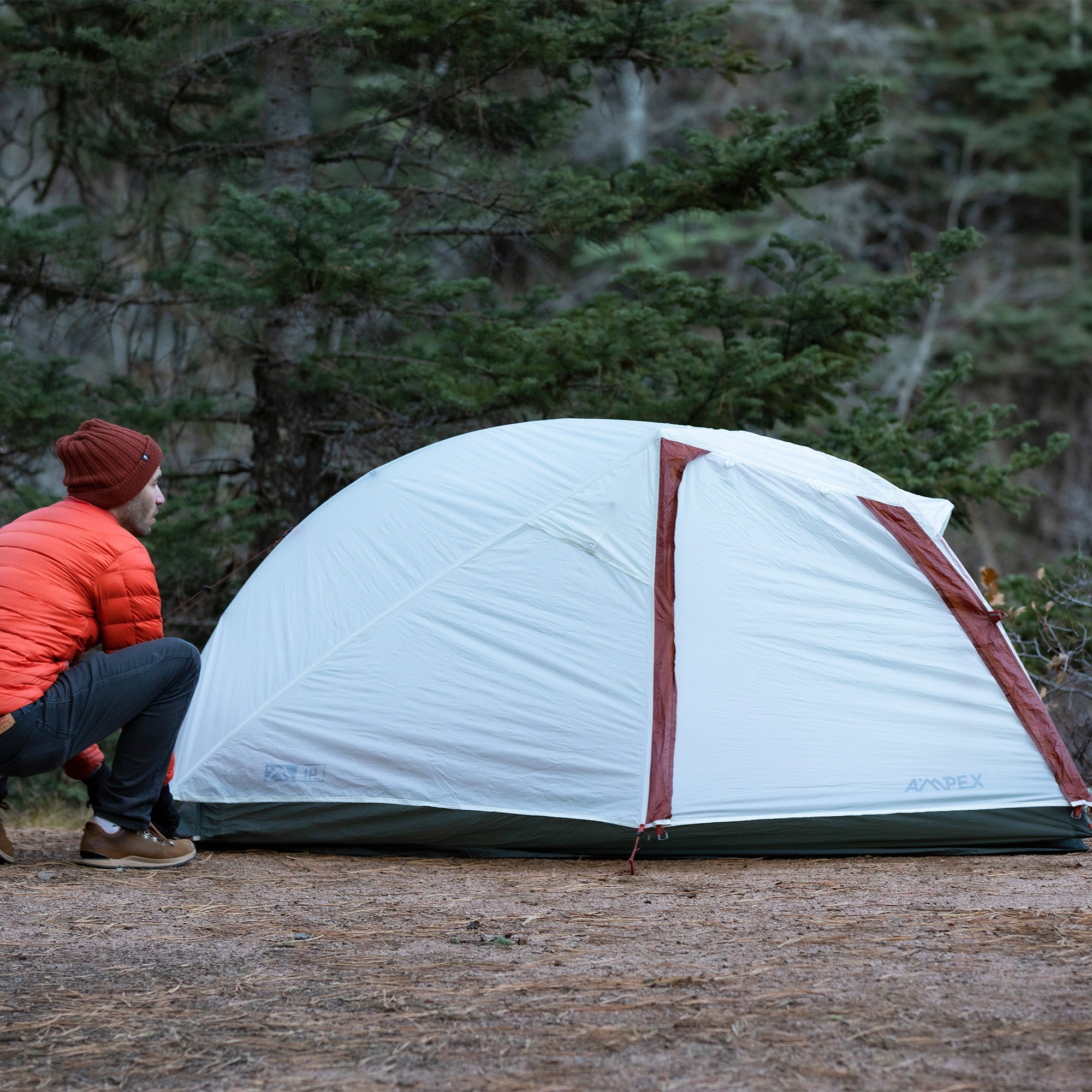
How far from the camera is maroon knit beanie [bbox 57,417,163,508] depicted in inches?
150

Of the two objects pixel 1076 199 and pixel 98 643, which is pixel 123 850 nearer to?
pixel 98 643

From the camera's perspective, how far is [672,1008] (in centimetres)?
249

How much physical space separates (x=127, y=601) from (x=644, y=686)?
5.88 feet

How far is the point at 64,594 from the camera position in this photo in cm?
371

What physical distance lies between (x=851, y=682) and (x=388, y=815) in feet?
5.83

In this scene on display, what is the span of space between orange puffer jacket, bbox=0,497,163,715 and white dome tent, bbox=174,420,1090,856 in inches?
29.5

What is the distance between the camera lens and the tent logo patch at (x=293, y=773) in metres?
4.31

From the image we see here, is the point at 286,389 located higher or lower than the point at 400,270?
lower

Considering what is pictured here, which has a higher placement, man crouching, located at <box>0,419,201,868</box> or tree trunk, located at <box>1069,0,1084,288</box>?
tree trunk, located at <box>1069,0,1084,288</box>

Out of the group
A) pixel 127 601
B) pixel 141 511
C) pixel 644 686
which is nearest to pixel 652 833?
pixel 644 686

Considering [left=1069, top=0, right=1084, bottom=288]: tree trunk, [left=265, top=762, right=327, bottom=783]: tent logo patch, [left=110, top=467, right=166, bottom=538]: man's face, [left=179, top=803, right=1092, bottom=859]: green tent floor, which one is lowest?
[left=179, top=803, right=1092, bottom=859]: green tent floor

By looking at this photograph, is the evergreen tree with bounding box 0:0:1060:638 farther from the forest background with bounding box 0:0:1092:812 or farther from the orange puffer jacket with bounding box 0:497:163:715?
the orange puffer jacket with bounding box 0:497:163:715

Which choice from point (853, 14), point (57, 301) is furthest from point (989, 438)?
point (853, 14)

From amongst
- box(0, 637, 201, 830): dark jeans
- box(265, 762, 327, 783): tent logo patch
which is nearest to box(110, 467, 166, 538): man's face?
box(0, 637, 201, 830): dark jeans
